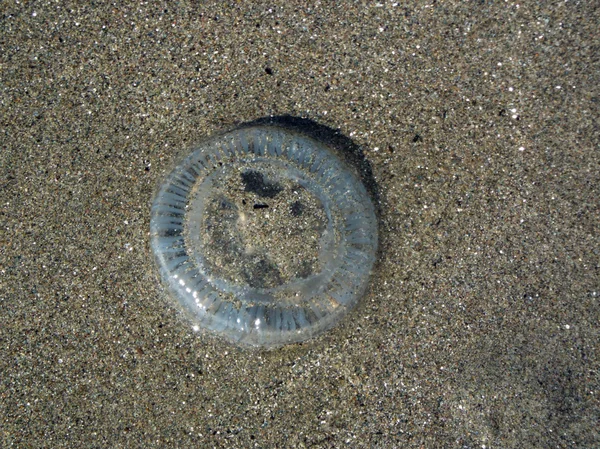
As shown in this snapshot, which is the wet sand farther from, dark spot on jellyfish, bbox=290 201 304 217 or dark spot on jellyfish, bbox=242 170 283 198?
dark spot on jellyfish, bbox=290 201 304 217

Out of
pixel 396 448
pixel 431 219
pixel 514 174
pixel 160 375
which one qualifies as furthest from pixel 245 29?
pixel 396 448

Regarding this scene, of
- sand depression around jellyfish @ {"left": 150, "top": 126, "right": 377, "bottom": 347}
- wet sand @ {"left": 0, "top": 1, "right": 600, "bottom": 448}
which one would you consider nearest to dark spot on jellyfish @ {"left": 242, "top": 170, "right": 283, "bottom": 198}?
sand depression around jellyfish @ {"left": 150, "top": 126, "right": 377, "bottom": 347}

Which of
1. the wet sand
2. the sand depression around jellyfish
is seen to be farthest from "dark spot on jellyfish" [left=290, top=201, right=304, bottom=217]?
the wet sand

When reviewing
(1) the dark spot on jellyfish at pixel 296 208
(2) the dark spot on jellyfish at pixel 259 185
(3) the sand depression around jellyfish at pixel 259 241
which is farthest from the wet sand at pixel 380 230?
(1) the dark spot on jellyfish at pixel 296 208

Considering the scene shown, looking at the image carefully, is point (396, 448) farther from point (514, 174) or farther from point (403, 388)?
point (514, 174)

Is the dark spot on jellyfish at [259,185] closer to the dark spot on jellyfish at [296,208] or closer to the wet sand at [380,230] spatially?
the dark spot on jellyfish at [296,208]

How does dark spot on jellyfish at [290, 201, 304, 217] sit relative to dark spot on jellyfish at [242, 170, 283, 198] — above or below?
below

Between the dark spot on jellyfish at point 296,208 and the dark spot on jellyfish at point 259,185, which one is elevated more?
the dark spot on jellyfish at point 259,185
